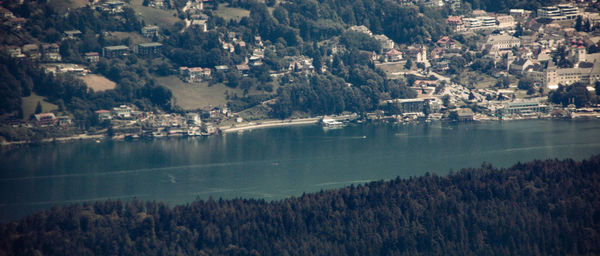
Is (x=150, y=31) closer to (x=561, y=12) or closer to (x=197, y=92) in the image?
(x=197, y=92)

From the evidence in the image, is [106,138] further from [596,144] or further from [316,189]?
[596,144]

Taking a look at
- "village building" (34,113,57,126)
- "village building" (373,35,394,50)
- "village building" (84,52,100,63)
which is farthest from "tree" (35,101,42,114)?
"village building" (373,35,394,50)

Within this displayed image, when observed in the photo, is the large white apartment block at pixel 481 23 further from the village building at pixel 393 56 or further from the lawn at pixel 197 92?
the lawn at pixel 197 92

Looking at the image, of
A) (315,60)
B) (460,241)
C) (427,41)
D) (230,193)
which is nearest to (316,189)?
(230,193)

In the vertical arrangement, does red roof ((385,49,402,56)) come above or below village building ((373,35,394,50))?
below

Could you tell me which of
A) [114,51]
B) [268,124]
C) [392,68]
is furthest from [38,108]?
A: [392,68]

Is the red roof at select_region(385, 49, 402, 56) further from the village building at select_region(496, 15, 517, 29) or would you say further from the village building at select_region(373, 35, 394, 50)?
the village building at select_region(496, 15, 517, 29)

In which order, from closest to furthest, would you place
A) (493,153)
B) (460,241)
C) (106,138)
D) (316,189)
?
(460,241) < (316,189) < (493,153) < (106,138)
